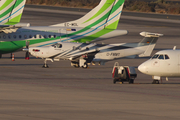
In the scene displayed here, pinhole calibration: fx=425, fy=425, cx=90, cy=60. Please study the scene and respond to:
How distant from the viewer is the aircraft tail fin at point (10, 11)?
48.1m

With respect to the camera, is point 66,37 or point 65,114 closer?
point 65,114

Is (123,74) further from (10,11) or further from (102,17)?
(10,11)

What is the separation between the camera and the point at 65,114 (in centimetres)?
1822

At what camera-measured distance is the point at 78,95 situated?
2358 cm

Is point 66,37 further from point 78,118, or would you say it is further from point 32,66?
point 78,118

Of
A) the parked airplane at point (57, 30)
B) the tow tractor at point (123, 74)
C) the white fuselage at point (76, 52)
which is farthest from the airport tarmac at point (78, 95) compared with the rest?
the parked airplane at point (57, 30)

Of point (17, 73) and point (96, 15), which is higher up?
point (96, 15)

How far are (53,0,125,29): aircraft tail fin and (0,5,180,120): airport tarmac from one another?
7.19 meters

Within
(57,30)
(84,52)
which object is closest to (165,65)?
(84,52)

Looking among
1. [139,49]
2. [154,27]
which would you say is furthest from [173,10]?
[139,49]

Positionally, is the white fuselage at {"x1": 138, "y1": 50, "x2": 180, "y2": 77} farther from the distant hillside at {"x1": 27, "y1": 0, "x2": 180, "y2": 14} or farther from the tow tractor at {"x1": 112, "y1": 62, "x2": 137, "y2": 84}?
the distant hillside at {"x1": 27, "y1": 0, "x2": 180, "y2": 14}

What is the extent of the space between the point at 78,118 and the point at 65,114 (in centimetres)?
97

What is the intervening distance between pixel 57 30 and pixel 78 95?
22817mm

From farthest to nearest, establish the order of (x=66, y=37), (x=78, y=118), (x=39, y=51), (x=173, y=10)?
(x=173, y=10)
(x=66, y=37)
(x=39, y=51)
(x=78, y=118)
